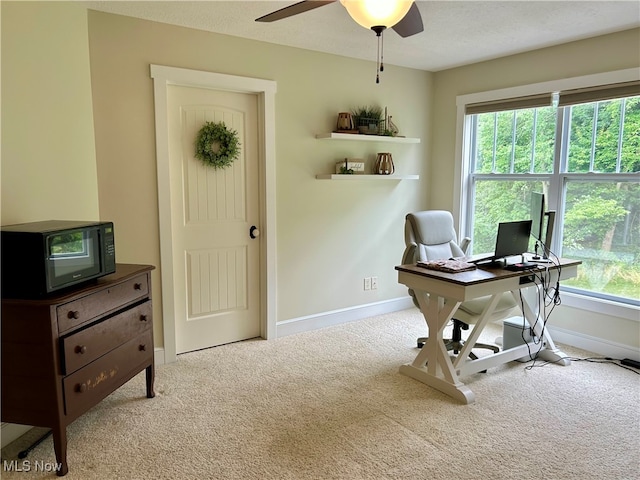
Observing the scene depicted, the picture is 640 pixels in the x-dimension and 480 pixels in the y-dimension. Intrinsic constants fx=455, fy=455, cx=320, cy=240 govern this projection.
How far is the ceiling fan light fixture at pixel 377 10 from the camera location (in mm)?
1838

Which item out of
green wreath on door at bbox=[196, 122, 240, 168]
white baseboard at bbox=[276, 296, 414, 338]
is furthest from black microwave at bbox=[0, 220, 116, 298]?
white baseboard at bbox=[276, 296, 414, 338]

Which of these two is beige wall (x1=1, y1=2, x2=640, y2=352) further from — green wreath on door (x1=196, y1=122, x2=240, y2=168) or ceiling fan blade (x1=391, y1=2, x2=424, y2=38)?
ceiling fan blade (x1=391, y1=2, x2=424, y2=38)

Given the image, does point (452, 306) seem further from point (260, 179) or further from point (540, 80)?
point (540, 80)

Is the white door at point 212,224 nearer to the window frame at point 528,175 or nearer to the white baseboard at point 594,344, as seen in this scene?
the window frame at point 528,175

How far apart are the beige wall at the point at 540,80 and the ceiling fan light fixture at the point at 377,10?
2310mm

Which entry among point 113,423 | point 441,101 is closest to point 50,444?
point 113,423

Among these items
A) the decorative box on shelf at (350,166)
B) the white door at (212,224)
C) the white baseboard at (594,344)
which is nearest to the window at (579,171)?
the white baseboard at (594,344)

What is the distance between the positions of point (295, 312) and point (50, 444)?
2071 millimetres

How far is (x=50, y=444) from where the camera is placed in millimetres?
2314

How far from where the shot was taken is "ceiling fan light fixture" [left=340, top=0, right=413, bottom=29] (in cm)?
184

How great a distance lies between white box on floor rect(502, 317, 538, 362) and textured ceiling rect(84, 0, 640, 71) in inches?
82.6

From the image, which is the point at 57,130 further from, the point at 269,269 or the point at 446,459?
the point at 446,459

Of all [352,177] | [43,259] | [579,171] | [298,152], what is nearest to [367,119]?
[352,177]

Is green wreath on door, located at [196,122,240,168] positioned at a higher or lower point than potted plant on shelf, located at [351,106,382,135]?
lower
